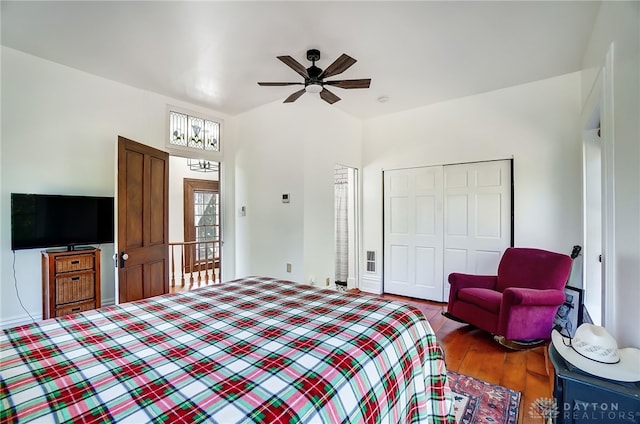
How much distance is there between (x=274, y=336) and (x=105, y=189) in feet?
10.6

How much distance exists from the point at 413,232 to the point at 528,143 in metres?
1.77

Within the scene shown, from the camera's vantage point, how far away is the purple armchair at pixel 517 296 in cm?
251

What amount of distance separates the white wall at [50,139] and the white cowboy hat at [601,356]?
13.6ft

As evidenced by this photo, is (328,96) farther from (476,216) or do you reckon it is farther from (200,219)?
(200,219)

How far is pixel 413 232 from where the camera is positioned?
4.23 m

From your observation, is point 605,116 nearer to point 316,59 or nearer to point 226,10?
point 316,59

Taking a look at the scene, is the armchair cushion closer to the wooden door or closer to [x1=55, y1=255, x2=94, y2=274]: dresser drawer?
the wooden door

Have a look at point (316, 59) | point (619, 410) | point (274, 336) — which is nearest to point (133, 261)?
point (274, 336)

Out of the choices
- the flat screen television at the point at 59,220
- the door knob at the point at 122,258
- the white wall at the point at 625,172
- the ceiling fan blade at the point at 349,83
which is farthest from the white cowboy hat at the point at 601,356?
the flat screen television at the point at 59,220

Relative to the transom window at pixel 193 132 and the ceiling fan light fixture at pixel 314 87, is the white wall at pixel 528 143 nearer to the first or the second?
the ceiling fan light fixture at pixel 314 87

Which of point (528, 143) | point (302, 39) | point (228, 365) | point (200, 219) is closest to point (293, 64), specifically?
point (302, 39)

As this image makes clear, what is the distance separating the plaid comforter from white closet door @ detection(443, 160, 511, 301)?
2566mm

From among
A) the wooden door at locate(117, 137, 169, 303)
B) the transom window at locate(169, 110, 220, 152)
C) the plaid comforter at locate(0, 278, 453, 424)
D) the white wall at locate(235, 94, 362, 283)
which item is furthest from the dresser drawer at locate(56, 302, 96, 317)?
the transom window at locate(169, 110, 220, 152)

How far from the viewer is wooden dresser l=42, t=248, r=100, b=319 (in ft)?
8.70
